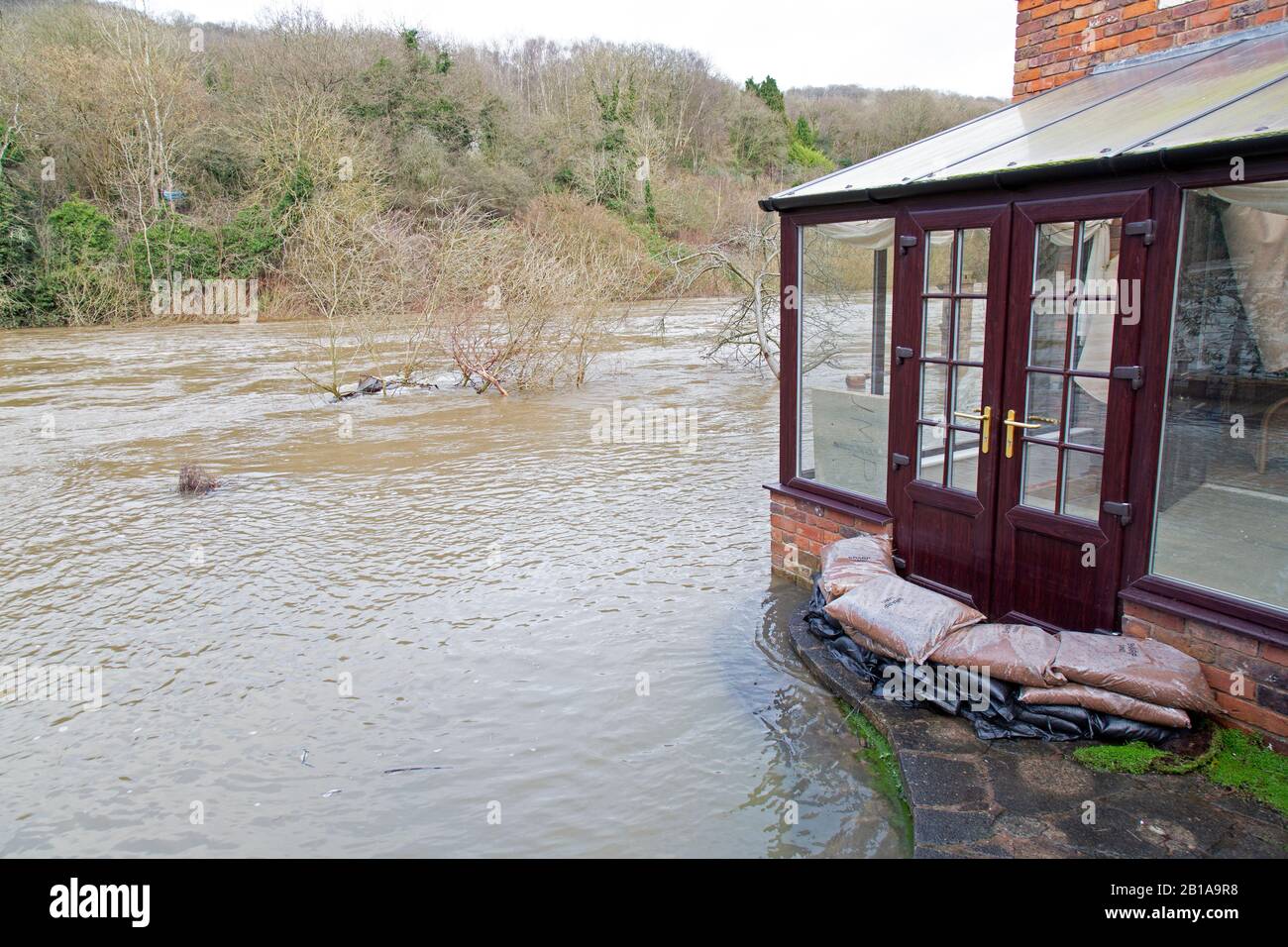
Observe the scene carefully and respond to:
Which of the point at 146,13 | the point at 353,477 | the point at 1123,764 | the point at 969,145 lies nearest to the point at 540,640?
the point at 1123,764

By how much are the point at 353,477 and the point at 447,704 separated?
21.0 feet

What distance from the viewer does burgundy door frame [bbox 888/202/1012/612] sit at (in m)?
4.92

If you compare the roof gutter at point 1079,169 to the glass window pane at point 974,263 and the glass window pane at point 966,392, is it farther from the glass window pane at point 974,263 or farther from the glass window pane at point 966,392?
the glass window pane at point 966,392

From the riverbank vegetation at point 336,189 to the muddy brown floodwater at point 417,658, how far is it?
4687 millimetres

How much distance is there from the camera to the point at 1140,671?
13.3 feet

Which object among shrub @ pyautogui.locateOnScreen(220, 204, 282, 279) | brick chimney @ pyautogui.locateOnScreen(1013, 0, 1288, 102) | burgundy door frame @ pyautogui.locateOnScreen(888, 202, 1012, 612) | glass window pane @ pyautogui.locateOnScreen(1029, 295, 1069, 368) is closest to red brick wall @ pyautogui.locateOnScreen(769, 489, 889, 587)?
burgundy door frame @ pyautogui.locateOnScreen(888, 202, 1012, 612)

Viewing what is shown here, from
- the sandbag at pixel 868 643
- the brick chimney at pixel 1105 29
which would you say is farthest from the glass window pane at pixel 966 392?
the brick chimney at pixel 1105 29

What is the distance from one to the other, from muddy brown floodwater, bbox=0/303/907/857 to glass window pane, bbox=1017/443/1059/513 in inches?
62.8

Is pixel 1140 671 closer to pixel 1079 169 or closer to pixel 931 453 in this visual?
pixel 931 453

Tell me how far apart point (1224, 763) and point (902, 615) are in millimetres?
1573

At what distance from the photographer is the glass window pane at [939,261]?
5.22 m

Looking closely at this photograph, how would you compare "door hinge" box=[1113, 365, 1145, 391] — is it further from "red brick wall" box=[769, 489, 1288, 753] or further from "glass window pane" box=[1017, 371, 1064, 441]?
"red brick wall" box=[769, 489, 1288, 753]

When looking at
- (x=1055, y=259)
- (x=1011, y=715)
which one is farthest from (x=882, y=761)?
(x=1055, y=259)

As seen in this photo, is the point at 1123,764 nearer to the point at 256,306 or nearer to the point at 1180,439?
the point at 1180,439
